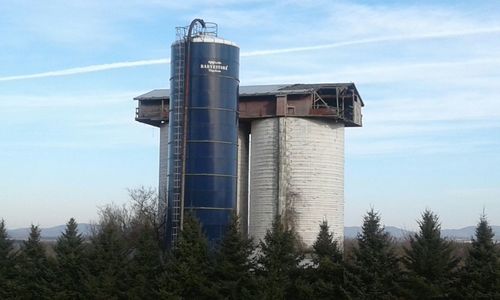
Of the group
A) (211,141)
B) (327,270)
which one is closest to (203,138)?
(211,141)

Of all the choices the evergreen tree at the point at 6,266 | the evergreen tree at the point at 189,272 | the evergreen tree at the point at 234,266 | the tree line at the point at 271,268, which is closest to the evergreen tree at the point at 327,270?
the tree line at the point at 271,268

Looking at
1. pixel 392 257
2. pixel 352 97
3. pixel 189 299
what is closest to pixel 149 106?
pixel 352 97

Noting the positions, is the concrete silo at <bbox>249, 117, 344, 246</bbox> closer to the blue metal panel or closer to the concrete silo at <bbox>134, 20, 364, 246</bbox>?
the concrete silo at <bbox>134, 20, 364, 246</bbox>

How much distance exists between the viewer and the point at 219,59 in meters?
48.0

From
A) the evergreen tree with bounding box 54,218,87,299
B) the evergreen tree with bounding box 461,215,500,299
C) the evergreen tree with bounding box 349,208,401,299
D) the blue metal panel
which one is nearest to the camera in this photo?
the evergreen tree with bounding box 461,215,500,299

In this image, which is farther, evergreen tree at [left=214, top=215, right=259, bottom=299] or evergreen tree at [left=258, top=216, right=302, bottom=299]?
evergreen tree at [left=214, top=215, right=259, bottom=299]

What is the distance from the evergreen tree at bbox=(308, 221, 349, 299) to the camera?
3475 cm

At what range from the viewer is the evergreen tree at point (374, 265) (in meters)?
33.8

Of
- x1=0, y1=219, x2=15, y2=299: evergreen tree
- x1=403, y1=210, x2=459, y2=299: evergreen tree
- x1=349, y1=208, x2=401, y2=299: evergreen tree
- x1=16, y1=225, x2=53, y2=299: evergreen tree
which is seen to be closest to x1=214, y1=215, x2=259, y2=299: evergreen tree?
x1=349, y1=208, x2=401, y2=299: evergreen tree

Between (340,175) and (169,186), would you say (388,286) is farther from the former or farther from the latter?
(340,175)

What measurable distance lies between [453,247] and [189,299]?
13058mm

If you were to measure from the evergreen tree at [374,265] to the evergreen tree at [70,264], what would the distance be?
49.5ft

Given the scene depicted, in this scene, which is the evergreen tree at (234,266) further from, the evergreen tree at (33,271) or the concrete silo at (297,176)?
the concrete silo at (297,176)

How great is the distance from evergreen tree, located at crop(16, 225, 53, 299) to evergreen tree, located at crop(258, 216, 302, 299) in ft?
42.9
